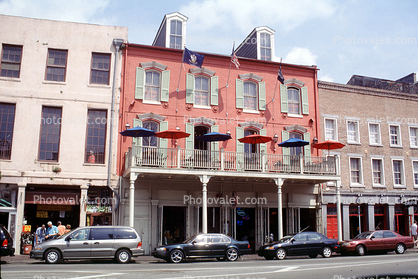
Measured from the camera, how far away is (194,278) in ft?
Answer: 32.5

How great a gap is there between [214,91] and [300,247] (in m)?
9.62

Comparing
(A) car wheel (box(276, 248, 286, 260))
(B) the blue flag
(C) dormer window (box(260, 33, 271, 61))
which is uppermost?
(C) dormer window (box(260, 33, 271, 61))

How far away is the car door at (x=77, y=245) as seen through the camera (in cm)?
1431

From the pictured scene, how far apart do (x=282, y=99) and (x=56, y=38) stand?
12836 mm

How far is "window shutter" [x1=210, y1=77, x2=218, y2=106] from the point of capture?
2173 centimetres

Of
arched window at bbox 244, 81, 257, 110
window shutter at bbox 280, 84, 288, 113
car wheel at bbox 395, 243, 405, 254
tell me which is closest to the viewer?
car wheel at bbox 395, 243, 405, 254

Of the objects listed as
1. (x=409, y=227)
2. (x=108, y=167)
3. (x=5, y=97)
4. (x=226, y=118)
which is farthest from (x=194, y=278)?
Answer: (x=409, y=227)

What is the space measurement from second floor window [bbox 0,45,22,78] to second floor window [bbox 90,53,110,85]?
358 cm

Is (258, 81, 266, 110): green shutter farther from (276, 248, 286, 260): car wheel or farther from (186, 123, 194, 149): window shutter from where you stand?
(276, 248, 286, 260): car wheel

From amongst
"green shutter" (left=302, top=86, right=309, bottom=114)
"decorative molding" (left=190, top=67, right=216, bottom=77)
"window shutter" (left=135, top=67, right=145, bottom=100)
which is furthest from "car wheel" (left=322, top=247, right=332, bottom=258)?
"window shutter" (left=135, top=67, right=145, bottom=100)

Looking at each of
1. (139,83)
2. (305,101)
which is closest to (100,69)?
(139,83)

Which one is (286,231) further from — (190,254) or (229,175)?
(190,254)

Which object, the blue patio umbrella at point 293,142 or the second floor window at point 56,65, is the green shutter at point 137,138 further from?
the blue patio umbrella at point 293,142

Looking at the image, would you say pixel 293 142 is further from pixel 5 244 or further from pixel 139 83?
pixel 5 244
